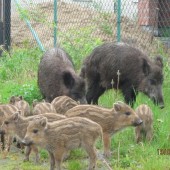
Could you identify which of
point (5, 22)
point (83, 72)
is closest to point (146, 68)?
point (83, 72)

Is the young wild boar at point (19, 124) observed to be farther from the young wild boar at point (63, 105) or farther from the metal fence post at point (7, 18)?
the metal fence post at point (7, 18)

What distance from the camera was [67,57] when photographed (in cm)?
1162

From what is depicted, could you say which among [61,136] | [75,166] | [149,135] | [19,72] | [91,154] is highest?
[61,136]

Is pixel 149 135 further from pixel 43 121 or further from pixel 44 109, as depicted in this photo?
pixel 43 121

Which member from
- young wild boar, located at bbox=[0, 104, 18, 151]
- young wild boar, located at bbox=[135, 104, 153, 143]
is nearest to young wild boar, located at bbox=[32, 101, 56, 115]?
young wild boar, located at bbox=[0, 104, 18, 151]

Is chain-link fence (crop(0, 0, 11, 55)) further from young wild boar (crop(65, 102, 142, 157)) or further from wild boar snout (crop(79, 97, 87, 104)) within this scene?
young wild boar (crop(65, 102, 142, 157))

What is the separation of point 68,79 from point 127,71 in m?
1.08

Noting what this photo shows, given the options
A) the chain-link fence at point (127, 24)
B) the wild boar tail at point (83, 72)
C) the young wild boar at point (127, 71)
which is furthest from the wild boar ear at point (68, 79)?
the chain-link fence at point (127, 24)

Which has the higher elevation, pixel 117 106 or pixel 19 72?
pixel 117 106

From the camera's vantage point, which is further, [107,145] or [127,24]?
[127,24]

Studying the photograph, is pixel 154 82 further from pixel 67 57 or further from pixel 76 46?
pixel 76 46

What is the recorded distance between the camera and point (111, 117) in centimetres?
797

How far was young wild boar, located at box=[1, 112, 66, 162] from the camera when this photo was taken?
25.1ft

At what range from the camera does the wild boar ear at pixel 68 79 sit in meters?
10.6
